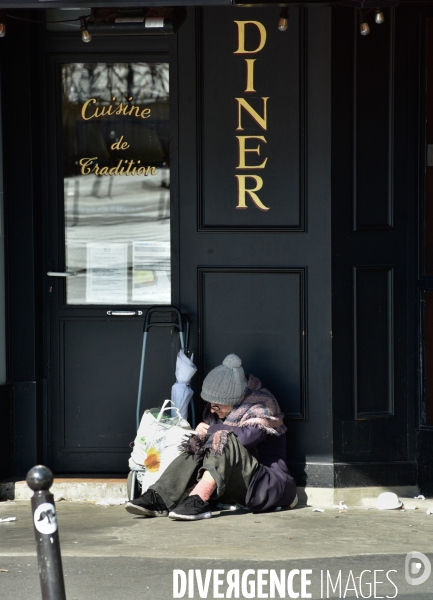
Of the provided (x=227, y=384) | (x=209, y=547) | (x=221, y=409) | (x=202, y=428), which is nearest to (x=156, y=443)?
(x=202, y=428)

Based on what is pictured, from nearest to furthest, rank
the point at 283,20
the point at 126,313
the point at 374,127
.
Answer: the point at 283,20 → the point at 374,127 → the point at 126,313

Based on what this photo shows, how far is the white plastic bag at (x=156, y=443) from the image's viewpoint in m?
6.79

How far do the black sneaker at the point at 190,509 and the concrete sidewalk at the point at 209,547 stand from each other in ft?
0.18

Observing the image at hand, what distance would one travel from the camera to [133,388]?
7426 mm

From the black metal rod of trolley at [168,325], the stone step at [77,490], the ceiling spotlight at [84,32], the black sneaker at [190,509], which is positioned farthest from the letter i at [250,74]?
the stone step at [77,490]

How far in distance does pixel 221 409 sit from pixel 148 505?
799mm

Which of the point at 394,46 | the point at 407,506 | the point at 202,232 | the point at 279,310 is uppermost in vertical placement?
the point at 394,46

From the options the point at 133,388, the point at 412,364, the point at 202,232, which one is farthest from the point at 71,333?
the point at 412,364

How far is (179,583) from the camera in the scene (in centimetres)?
530

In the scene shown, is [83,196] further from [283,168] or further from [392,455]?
[392,455]

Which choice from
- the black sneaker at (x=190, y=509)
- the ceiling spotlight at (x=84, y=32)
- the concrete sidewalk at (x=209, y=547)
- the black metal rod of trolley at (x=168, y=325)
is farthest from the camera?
the black metal rod of trolley at (x=168, y=325)

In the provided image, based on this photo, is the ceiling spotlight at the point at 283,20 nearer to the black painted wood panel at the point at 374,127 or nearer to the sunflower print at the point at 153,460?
the black painted wood panel at the point at 374,127

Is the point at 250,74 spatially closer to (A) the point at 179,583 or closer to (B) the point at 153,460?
(B) the point at 153,460

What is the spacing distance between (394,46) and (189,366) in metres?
2.59
